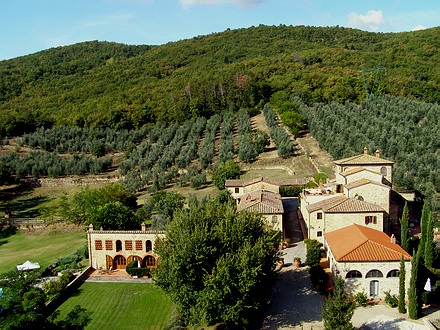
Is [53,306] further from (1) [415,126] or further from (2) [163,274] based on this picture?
(1) [415,126]

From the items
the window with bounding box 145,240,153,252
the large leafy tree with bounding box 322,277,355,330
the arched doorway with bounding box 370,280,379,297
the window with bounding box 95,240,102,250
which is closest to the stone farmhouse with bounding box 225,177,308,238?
the window with bounding box 145,240,153,252

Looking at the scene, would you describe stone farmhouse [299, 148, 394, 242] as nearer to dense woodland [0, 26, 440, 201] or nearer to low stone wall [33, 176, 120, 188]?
dense woodland [0, 26, 440, 201]

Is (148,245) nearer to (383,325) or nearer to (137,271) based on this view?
(137,271)

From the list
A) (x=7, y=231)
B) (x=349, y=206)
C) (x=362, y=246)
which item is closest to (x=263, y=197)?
(x=349, y=206)

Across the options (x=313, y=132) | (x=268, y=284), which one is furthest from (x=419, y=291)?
(x=313, y=132)

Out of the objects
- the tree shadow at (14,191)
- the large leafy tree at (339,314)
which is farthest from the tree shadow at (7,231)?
the large leafy tree at (339,314)
